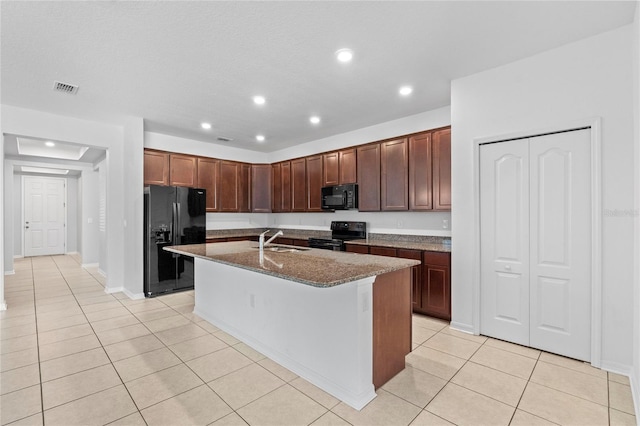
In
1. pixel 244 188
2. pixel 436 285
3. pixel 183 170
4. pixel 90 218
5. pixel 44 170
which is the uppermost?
pixel 44 170

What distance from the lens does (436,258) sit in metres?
3.63

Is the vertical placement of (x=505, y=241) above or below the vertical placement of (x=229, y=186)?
below

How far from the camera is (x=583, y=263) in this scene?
261 cm

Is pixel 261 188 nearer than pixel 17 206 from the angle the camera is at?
Yes

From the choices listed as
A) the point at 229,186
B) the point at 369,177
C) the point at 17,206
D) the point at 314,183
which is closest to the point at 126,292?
the point at 229,186

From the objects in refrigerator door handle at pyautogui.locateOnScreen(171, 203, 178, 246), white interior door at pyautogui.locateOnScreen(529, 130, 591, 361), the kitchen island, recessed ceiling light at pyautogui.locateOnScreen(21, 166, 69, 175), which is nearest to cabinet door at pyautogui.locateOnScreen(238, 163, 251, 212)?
refrigerator door handle at pyautogui.locateOnScreen(171, 203, 178, 246)

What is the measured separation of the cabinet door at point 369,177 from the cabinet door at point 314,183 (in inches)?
36.9

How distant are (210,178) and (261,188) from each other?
45.0 inches

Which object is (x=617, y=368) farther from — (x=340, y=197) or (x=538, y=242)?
(x=340, y=197)

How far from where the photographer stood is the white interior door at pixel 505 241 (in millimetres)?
2922

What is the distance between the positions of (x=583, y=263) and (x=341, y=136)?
393 centimetres

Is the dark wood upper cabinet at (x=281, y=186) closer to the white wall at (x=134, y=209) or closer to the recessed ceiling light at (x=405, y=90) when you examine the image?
the white wall at (x=134, y=209)

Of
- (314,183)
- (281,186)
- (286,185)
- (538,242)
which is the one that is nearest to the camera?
(538,242)

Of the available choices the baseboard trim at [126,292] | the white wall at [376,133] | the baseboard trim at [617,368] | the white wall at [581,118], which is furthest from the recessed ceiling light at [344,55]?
the baseboard trim at [126,292]
